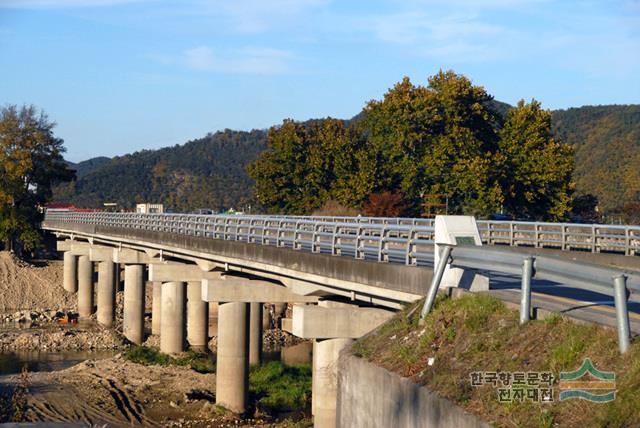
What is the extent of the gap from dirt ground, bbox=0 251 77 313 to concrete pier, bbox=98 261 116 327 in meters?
8.85

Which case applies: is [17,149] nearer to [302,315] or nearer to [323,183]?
[323,183]

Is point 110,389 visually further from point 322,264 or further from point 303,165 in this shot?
point 303,165

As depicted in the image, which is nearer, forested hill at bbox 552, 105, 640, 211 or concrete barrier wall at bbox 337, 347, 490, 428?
concrete barrier wall at bbox 337, 347, 490, 428

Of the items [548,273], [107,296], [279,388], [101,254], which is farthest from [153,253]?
[548,273]

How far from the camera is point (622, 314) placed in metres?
8.65

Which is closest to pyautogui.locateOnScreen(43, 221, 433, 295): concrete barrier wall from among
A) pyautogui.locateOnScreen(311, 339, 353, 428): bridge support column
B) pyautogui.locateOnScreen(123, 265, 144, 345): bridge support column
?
pyautogui.locateOnScreen(311, 339, 353, 428): bridge support column

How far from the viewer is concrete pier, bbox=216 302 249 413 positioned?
92.2 feet

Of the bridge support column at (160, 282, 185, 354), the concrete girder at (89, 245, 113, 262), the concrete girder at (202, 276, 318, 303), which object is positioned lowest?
the bridge support column at (160, 282, 185, 354)

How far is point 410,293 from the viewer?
15.2 metres

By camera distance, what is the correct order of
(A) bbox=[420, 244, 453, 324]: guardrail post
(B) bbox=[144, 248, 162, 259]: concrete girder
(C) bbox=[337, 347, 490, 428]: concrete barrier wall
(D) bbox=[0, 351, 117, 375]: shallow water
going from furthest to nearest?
(B) bbox=[144, 248, 162, 259]: concrete girder < (D) bbox=[0, 351, 117, 375]: shallow water < (A) bbox=[420, 244, 453, 324]: guardrail post < (C) bbox=[337, 347, 490, 428]: concrete barrier wall

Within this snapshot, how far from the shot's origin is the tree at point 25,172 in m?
77.1

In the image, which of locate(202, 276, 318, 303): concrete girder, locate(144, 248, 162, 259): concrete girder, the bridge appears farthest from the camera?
locate(144, 248, 162, 259): concrete girder

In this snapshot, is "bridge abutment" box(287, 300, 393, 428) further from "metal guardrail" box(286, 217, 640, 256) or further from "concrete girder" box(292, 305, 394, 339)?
"metal guardrail" box(286, 217, 640, 256)

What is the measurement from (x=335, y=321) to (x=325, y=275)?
3.98 ft
